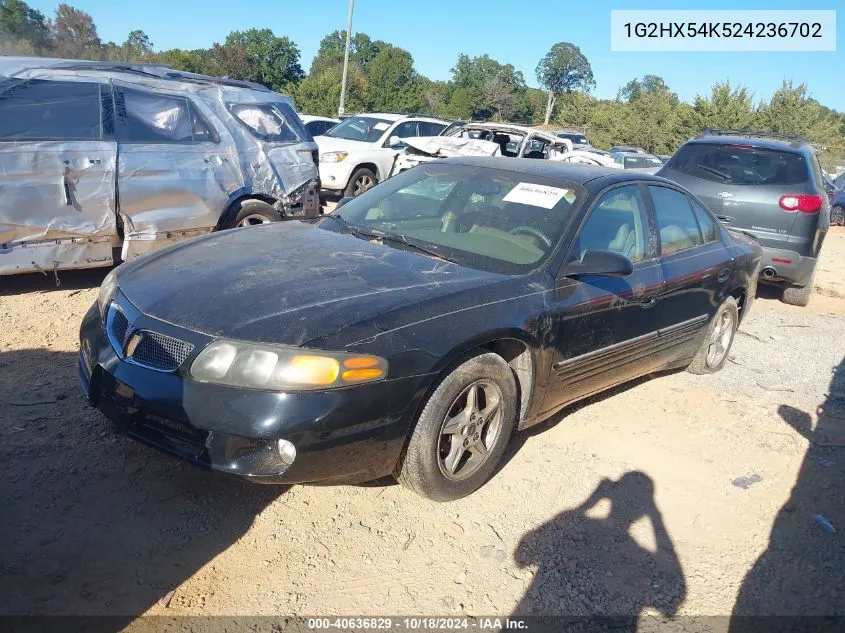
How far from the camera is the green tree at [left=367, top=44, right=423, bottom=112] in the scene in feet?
193

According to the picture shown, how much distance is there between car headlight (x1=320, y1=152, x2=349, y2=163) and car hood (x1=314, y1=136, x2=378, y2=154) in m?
0.12

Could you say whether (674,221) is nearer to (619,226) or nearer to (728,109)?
(619,226)

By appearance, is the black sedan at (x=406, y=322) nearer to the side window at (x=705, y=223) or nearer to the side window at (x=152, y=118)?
the side window at (x=705, y=223)

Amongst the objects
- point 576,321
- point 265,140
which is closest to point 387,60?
point 265,140

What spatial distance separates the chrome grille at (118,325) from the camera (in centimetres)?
305

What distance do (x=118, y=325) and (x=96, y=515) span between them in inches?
31.7

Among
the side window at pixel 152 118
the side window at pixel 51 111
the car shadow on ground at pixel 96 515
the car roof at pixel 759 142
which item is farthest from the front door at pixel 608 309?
the car roof at pixel 759 142

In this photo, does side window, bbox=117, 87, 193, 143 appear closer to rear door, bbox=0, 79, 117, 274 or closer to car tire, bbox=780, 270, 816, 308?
rear door, bbox=0, 79, 117, 274

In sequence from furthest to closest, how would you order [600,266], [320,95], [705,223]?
[320,95] < [705,223] < [600,266]

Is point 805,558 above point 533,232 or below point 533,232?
below

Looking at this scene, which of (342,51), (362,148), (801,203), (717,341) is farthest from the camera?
(342,51)

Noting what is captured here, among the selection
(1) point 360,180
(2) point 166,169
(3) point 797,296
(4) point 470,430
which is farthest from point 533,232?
(1) point 360,180

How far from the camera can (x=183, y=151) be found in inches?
248

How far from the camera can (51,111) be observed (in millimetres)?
5676
